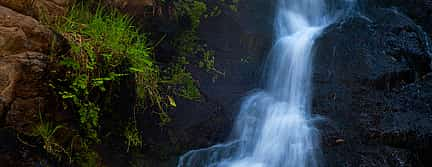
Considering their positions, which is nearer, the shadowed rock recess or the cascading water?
the shadowed rock recess

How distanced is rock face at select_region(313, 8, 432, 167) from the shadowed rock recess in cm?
1

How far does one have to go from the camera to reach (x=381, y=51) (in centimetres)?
539

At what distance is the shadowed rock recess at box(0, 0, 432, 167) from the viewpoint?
288 cm

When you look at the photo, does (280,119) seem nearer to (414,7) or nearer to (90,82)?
(90,82)

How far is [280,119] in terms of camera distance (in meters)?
4.68

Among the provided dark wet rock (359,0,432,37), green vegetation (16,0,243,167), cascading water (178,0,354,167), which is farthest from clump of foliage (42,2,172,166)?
dark wet rock (359,0,432,37)

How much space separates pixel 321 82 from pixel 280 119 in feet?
2.92

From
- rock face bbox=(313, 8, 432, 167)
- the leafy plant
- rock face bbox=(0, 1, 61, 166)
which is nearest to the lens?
rock face bbox=(0, 1, 61, 166)

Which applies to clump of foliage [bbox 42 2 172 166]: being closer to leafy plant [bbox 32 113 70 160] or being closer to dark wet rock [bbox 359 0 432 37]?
leafy plant [bbox 32 113 70 160]

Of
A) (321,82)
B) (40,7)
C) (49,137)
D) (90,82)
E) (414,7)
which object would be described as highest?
(414,7)

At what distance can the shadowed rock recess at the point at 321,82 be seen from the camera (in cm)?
288

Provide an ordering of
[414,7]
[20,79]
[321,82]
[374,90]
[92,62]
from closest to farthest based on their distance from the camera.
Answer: [20,79], [92,62], [374,90], [321,82], [414,7]

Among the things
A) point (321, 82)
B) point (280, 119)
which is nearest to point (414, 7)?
point (321, 82)

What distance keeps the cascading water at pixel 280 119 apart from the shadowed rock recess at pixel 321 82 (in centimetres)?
13
